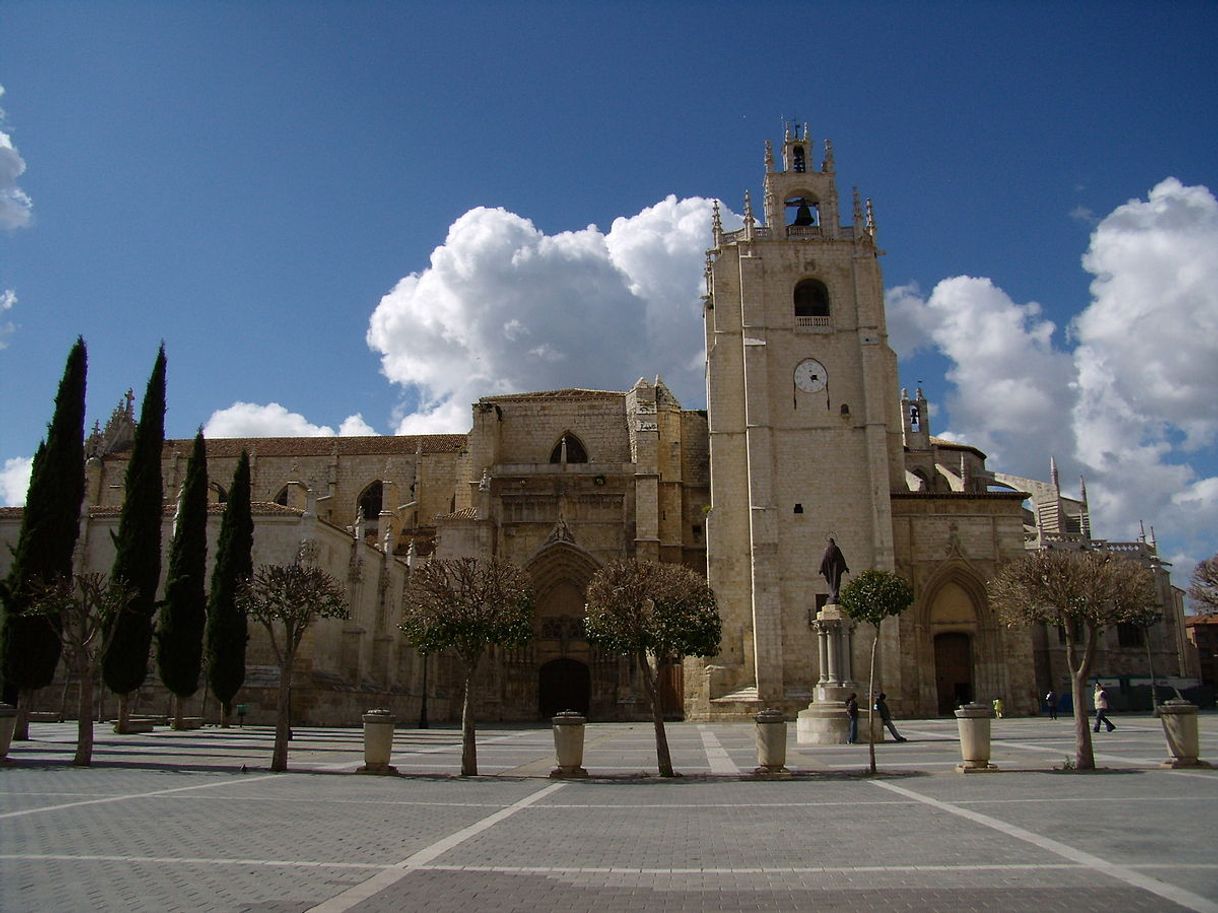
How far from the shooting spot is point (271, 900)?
582 centimetres

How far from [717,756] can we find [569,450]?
24.0 m

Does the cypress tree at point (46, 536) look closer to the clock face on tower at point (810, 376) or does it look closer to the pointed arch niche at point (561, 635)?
the pointed arch niche at point (561, 635)

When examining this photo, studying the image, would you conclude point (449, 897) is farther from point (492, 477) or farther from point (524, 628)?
point (492, 477)

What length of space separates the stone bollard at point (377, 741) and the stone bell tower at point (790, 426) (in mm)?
18535

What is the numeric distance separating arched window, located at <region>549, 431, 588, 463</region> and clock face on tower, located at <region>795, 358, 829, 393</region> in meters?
10.2

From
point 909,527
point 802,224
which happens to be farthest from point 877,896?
point 802,224

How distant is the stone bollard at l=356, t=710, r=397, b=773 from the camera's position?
46.0 ft

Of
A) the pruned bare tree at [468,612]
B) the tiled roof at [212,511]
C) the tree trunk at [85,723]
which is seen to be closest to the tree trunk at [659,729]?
the pruned bare tree at [468,612]

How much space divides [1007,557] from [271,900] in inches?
1200

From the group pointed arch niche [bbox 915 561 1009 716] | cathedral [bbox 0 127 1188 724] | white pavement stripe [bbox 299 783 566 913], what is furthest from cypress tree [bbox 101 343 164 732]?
pointed arch niche [bbox 915 561 1009 716]

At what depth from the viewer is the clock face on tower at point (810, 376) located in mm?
34250

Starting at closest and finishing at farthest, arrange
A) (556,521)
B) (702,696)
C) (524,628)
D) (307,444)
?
1. (524,628)
2. (702,696)
3. (556,521)
4. (307,444)

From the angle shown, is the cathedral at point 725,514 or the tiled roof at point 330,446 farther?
the tiled roof at point 330,446

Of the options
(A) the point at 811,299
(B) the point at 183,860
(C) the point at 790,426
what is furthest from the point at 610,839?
(A) the point at 811,299
